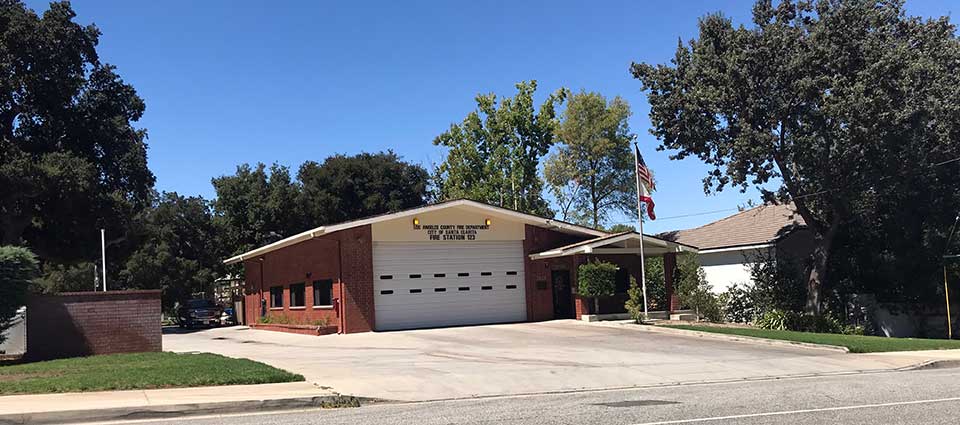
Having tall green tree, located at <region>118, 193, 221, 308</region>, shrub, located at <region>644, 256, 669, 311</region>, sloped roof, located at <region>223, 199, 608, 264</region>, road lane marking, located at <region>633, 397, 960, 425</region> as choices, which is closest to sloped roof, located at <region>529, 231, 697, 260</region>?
sloped roof, located at <region>223, 199, 608, 264</region>

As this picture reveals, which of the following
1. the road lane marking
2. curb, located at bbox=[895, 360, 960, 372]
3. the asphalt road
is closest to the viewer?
the road lane marking

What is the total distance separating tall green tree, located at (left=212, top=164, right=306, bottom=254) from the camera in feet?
172

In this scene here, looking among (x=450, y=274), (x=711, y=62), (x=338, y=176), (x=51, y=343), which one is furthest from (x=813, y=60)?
(x=338, y=176)

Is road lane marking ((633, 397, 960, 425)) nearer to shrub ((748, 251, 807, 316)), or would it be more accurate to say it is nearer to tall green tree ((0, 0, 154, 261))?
shrub ((748, 251, 807, 316))

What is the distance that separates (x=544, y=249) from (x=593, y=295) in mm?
3268

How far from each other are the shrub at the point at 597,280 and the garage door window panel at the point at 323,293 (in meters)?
9.11

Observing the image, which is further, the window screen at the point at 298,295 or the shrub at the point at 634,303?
the window screen at the point at 298,295

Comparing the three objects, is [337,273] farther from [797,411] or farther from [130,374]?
[797,411]

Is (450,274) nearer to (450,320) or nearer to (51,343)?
(450,320)

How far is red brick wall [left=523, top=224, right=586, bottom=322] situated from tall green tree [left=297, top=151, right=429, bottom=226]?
1079 inches

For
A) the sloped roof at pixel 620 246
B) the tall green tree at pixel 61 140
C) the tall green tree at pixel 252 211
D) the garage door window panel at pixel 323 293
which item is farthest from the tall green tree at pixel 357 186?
the sloped roof at pixel 620 246

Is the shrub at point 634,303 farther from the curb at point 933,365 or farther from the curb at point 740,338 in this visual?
the curb at point 933,365

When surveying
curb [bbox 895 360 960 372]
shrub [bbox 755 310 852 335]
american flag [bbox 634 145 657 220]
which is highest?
american flag [bbox 634 145 657 220]

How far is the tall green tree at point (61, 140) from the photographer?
33.2 meters
